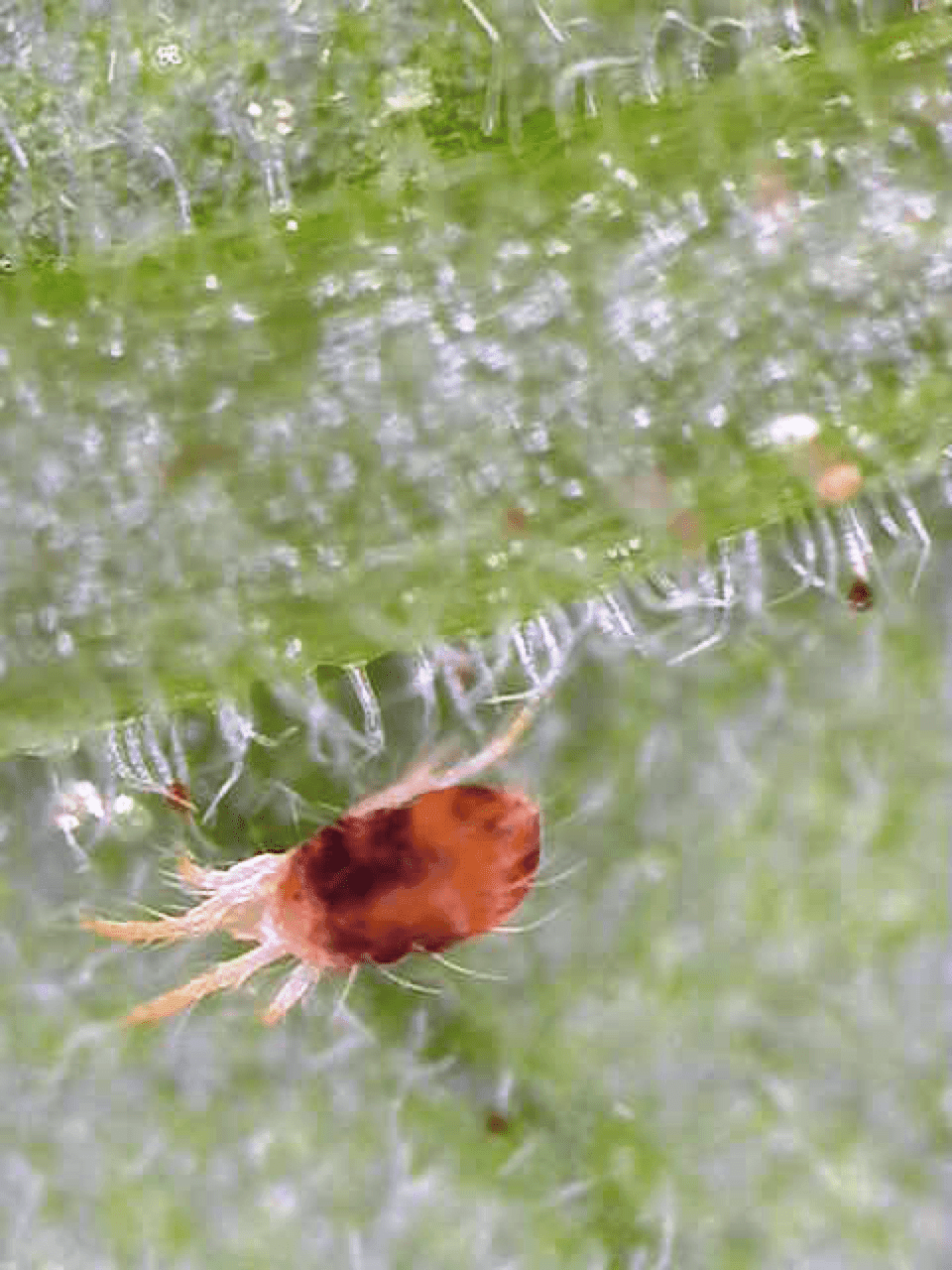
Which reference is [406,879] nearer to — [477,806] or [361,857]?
[361,857]

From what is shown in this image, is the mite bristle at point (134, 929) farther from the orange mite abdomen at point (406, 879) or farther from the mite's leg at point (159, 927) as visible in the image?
the orange mite abdomen at point (406, 879)

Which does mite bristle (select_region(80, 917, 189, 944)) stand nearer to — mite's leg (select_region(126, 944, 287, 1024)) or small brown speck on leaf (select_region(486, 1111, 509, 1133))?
mite's leg (select_region(126, 944, 287, 1024))

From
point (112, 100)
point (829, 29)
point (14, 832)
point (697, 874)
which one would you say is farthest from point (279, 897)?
point (829, 29)

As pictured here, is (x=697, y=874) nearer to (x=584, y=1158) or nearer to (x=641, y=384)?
(x=584, y=1158)

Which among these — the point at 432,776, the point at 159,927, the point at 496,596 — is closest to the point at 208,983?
the point at 159,927

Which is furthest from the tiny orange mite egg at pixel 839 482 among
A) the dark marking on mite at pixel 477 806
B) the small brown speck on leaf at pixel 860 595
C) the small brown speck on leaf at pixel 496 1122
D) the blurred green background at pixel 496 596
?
the small brown speck on leaf at pixel 496 1122

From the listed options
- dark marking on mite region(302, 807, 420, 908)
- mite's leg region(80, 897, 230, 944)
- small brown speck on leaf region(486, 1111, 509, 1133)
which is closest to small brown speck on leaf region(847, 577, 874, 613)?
dark marking on mite region(302, 807, 420, 908)
